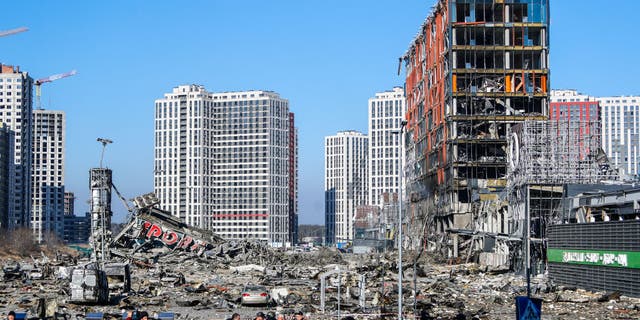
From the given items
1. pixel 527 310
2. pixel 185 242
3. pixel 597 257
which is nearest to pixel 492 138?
pixel 185 242

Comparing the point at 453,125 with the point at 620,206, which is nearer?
the point at 620,206

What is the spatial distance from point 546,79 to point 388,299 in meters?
57.9

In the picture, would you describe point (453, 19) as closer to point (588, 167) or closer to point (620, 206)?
point (588, 167)

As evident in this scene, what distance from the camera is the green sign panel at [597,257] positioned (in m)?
49.1

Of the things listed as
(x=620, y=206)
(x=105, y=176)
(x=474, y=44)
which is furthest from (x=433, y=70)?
(x=620, y=206)

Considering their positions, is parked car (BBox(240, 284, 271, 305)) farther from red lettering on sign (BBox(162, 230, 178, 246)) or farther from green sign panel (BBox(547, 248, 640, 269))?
red lettering on sign (BBox(162, 230, 178, 246))

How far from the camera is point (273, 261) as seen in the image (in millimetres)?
101375

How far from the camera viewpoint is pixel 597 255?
176 ft

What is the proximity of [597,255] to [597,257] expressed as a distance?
12cm

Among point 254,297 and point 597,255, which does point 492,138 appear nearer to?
point 597,255

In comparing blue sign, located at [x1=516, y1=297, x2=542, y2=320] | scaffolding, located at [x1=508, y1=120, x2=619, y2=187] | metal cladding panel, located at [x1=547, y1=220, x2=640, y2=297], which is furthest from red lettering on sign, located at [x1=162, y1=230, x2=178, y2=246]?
blue sign, located at [x1=516, y1=297, x2=542, y2=320]

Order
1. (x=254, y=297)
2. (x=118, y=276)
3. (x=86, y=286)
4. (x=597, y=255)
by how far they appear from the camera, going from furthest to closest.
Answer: (x=118, y=276) < (x=597, y=255) < (x=254, y=297) < (x=86, y=286)

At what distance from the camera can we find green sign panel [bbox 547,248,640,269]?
1932 inches

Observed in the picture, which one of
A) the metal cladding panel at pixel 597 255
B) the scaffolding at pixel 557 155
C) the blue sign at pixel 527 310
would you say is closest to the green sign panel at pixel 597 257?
the metal cladding panel at pixel 597 255
